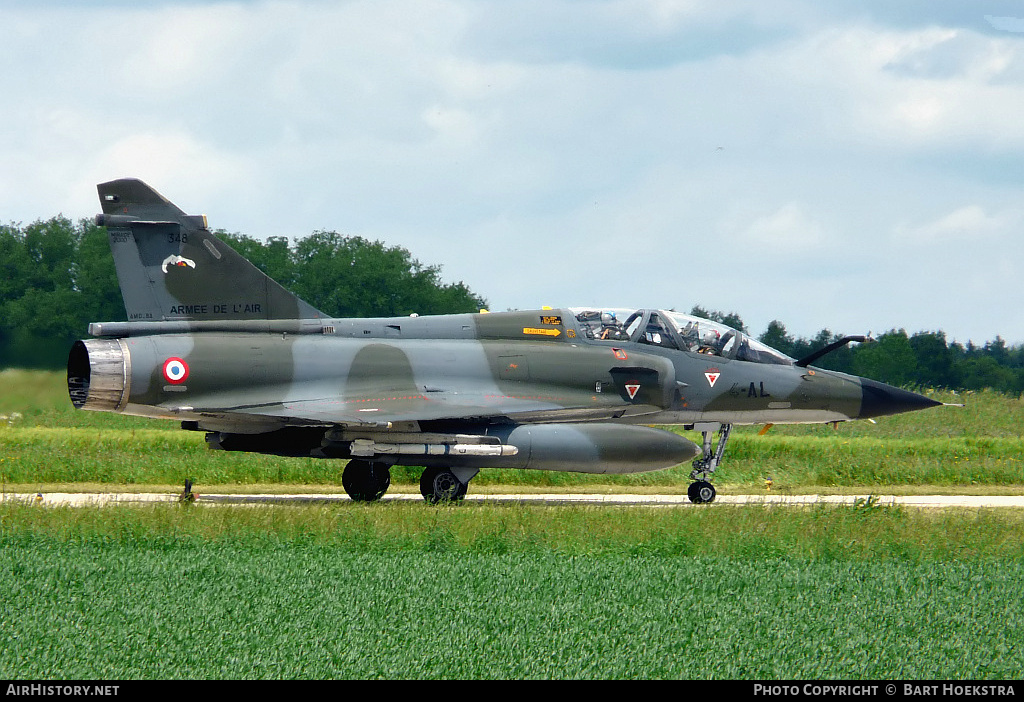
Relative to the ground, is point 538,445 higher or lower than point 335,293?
lower

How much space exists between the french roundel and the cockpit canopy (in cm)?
623

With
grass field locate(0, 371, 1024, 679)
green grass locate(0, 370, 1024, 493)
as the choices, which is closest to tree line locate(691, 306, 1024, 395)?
green grass locate(0, 370, 1024, 493)

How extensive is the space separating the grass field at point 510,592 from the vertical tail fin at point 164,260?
4.31 metres

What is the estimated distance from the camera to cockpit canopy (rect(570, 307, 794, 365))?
17.2 metres

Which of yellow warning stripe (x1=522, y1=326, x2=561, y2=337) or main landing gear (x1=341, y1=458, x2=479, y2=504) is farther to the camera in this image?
yellow warning stripe (x1=522, y1=326, x2=561, y2=337)

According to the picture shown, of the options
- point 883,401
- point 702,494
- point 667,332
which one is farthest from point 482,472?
point 883,401

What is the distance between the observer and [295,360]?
1552 centimetres

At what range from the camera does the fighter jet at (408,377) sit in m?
14.8

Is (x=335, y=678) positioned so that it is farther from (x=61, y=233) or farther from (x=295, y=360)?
(x=61, y=233)

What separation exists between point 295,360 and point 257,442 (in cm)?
141

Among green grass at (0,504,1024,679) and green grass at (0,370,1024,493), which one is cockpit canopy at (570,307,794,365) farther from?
green grass at (0,504,1024,679)

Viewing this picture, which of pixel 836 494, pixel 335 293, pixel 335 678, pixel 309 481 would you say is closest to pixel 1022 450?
pixel 836 494

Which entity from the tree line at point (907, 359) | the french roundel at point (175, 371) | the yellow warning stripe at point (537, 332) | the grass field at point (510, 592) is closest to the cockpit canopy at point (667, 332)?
the yellow warning stripe at point (537, 332)

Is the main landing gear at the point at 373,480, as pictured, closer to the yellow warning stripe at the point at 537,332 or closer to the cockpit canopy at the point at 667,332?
the yellow warning stripe at the point at 537,332
